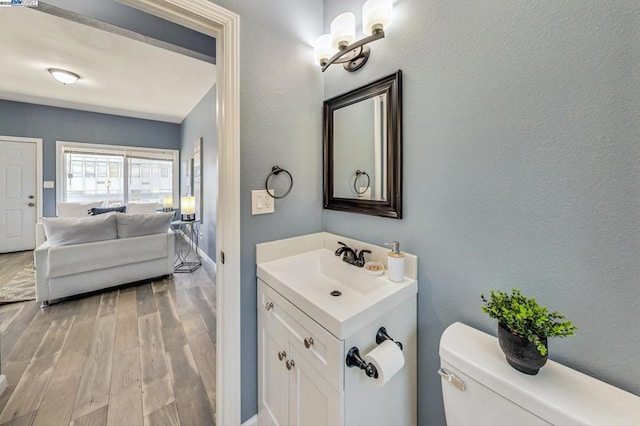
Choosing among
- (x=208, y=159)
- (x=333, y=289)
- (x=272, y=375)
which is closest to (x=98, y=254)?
(x=208, y=159)

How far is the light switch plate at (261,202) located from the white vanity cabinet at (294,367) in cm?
37

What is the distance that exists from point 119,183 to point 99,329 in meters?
4.29

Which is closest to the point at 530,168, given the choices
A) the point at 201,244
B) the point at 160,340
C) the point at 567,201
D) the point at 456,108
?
the point at 567,201

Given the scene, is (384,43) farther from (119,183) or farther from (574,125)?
(119,183)

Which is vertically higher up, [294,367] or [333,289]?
[333,289]

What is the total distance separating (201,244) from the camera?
428cm

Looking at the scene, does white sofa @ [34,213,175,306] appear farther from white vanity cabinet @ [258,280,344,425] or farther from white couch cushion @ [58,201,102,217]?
white vanity cabinet @ [258,280,344,425]

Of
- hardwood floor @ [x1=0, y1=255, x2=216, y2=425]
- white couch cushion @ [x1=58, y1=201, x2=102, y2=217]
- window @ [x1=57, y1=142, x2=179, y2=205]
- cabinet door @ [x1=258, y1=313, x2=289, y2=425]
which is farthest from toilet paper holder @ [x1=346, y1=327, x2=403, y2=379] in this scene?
window @ [x1=57, y1=142, x2=179, y2=205]

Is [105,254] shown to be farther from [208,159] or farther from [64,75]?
[64,75]

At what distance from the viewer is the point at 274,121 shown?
4.26ft

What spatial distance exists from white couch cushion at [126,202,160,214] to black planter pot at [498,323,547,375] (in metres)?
5.85

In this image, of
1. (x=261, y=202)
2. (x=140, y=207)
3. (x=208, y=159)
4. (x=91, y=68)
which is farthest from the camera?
(x=140, y=207)

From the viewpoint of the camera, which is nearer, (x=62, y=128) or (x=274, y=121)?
(x=274, y=121)

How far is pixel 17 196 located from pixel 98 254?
3.46m
